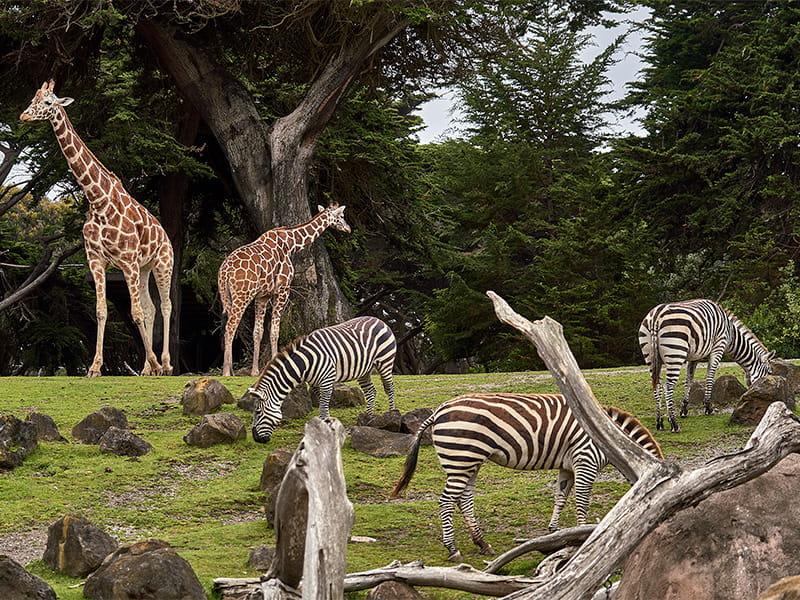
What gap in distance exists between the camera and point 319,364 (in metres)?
11.7

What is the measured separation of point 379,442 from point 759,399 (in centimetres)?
460

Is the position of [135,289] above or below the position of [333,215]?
below

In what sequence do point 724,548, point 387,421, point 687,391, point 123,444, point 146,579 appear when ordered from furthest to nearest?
1. point 687,391
2. point 387,421
3. point 123,444
4. point 146,579
5. point 724,548

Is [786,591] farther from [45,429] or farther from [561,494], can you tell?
[45,429]

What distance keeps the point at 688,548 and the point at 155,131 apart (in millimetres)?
18349

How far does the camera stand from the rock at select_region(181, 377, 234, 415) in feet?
43.7

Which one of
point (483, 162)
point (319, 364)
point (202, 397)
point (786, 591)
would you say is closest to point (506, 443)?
point (786, 591)

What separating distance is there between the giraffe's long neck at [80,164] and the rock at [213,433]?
5759 mm

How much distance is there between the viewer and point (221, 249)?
30.4 meters

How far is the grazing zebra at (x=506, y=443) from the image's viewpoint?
25.0ft

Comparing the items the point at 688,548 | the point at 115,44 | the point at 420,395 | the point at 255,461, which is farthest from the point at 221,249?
the point at 688,548

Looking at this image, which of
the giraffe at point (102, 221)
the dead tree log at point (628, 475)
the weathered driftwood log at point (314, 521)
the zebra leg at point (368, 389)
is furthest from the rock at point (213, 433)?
the dead tree log at point (628, 475)

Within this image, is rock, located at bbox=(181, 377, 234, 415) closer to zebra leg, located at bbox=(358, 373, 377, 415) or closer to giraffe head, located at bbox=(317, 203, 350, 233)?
zebra leg, located at bbox=(358, 373, 377, 415)

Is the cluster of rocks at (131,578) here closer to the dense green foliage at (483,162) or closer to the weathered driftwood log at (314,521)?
the weathered driftwood log at (314,521)
